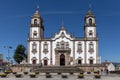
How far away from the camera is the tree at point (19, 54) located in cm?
9319

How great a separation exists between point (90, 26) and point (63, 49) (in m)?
10.2

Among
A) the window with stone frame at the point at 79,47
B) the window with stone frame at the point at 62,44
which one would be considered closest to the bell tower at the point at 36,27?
the window with stone frame at the point at 62,44

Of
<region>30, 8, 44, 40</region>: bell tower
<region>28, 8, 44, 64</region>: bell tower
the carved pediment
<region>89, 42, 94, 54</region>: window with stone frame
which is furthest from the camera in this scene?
<region>30, 8, 44, 40</region>: bell tower

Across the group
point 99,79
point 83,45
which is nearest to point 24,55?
point 83,45

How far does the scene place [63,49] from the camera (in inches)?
3041

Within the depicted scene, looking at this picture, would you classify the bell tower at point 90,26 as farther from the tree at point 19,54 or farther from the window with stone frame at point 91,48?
the tree at point 19,54

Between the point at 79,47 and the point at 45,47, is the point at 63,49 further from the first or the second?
the point at 45,47

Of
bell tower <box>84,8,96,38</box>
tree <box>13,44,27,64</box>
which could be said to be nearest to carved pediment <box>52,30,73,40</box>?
bell tower <box>84,8,96,38</box>

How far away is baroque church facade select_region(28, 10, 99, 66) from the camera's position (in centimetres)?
7700

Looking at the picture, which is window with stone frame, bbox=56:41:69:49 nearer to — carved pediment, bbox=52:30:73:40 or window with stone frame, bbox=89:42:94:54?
carved pediment, bbox=52:30:73:40

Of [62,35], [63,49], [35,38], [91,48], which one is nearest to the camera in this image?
[91,48]

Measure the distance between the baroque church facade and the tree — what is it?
640 inches

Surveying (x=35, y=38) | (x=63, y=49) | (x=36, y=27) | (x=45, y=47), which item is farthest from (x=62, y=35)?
(x=36, y=27)

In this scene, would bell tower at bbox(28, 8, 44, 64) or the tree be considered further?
the tree
